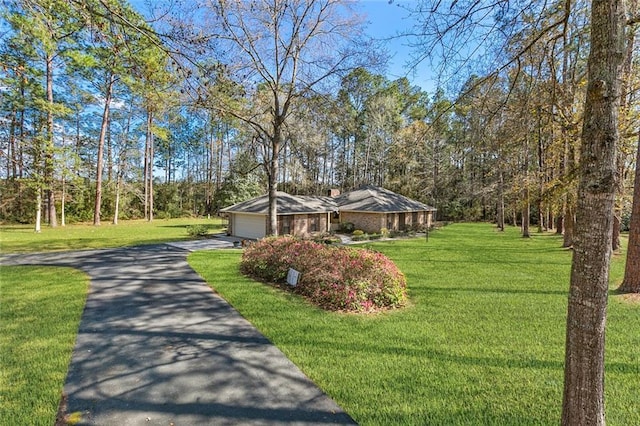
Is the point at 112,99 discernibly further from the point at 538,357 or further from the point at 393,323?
the point at 538,357

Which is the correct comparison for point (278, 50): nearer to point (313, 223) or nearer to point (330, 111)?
point (330, 111)

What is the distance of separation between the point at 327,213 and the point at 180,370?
1916cm

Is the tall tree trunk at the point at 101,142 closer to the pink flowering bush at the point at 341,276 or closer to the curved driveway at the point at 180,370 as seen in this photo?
the curved driveway at the point at 180,370

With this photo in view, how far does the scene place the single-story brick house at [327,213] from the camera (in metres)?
20.2

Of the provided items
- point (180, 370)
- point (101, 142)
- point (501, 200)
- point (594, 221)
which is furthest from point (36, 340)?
point (501, 200)

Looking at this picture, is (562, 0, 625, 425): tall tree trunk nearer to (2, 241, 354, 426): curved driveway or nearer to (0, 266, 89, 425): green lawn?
(2, 241, 354, 426): curved driveway

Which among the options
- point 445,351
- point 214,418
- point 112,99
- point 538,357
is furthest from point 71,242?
point 538,357

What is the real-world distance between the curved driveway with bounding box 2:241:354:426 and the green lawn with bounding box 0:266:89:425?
0.19 meters

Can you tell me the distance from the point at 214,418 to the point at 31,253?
615 inches

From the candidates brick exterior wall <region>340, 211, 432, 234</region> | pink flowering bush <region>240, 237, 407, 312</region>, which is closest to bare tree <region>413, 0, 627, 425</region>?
pink flowering bush <region>240, 237, 407, 312</region>

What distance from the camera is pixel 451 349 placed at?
471 cm

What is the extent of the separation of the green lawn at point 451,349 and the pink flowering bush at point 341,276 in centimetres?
43

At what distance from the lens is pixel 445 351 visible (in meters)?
4.65

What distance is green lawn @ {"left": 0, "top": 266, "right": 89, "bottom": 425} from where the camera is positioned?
3.44m
